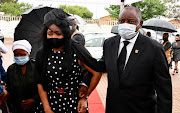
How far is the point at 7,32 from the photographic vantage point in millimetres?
24859

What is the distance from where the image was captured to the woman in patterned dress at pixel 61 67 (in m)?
1.98

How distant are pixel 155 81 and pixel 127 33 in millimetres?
540

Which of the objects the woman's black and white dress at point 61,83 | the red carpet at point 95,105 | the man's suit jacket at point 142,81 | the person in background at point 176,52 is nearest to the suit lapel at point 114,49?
the man's suit jacket at point 142,81

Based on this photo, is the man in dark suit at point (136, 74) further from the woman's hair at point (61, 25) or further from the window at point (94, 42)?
the window at point (94, 42)

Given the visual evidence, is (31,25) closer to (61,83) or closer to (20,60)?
(20,60)

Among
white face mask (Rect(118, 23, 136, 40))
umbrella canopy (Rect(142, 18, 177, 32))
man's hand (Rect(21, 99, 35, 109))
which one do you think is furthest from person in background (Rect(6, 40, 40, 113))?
umbrella canopy (Rect(142, 18, 177, 32))

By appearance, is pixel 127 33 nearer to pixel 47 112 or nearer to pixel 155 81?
pixel 155 81

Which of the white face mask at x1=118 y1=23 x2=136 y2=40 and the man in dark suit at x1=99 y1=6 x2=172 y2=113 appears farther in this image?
the white face mask at x1=118 y1=23 x2=136 y2=40

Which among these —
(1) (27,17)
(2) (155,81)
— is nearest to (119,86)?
(2) (155,81)

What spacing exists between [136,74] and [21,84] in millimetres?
1448

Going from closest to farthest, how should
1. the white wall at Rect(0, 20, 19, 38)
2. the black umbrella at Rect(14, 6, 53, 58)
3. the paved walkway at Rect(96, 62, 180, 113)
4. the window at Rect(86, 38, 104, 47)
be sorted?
the black umbrella at Rect(14, 6, 53, 58), the paved walkway at Rect(96, 62, 180, 113), the window at Rect(86, 38, 104, 47), the white wall at Rect(0, 20, 19, 38)

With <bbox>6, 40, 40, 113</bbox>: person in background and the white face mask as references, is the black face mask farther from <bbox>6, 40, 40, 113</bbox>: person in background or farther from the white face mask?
<bbox>6, 40, 40, 113</bbox>: person in background

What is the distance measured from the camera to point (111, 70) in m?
2.05

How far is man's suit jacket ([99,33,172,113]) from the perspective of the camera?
1889 millimetres
